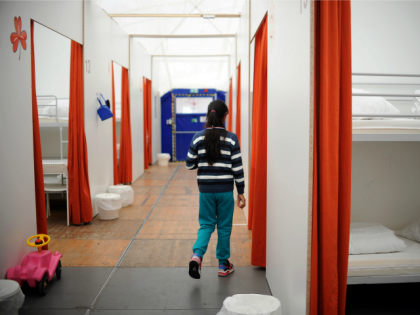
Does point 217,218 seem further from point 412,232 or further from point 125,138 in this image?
point 125,138

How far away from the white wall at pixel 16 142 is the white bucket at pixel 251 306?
1767 millimetres

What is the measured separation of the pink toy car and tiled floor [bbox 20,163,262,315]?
0.09 m

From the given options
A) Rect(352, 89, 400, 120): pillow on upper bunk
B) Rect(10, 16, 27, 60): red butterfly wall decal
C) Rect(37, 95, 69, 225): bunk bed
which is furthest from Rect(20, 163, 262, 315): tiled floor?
Rect(10, 16, 27, 60): red butterfly wall decal

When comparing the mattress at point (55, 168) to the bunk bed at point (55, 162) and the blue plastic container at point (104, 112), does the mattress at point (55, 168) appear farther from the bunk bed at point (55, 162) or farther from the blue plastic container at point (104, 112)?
the blue plastic container at point (104, 112)

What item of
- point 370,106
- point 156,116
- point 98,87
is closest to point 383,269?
point 370,106

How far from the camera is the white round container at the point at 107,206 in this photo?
4375mm

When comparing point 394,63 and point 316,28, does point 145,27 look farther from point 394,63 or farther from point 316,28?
point 316,28

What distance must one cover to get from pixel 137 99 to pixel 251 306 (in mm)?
6309

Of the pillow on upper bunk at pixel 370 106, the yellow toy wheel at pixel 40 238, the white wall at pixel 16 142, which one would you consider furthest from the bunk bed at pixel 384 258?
the white wall at pixel 16 142

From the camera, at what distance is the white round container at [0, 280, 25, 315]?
2049mm

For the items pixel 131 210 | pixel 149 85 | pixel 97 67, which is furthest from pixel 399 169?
pixel 149 85

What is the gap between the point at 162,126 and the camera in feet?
35.8

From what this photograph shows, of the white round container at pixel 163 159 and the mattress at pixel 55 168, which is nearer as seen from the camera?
the mattress at pixel 55 168

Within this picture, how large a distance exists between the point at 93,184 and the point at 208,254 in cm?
214
